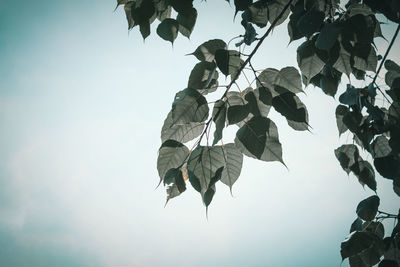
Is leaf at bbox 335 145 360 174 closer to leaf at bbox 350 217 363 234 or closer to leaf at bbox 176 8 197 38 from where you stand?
leaf at bbox 350 217 363 234

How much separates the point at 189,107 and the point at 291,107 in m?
0.27

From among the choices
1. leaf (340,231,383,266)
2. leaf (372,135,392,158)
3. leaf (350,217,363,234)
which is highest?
leaf (372,135,392,158)

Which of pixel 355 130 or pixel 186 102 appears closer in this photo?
pixel 186 102

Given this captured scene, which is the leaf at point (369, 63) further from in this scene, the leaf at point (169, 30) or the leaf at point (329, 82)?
the leaf at point (169, 30)

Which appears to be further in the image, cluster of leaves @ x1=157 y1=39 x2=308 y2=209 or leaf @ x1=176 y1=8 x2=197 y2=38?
leaf @ x1=176 y1=8 x2=197 y2=38

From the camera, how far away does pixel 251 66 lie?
68 centimetres

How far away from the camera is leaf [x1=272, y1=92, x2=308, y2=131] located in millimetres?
593

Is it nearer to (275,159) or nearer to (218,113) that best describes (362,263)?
(275,159)

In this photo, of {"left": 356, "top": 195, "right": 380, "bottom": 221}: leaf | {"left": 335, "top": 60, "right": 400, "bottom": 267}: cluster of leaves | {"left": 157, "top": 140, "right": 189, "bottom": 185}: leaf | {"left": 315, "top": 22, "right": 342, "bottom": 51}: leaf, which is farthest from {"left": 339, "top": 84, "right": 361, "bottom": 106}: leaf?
{"left": 157, "top": 140, "right": 189, "bottom": 185}: leaf

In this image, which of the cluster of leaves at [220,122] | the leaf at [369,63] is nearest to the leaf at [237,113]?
the cluster of leaves at [220,122]

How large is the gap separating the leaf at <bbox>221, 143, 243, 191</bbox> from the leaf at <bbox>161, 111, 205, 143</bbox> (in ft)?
0.39

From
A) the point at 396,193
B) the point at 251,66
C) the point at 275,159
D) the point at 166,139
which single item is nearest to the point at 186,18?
the point at 251,66

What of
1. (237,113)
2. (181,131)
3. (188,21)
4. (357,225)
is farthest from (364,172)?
(188,21)

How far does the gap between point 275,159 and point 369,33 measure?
0.46 metres
